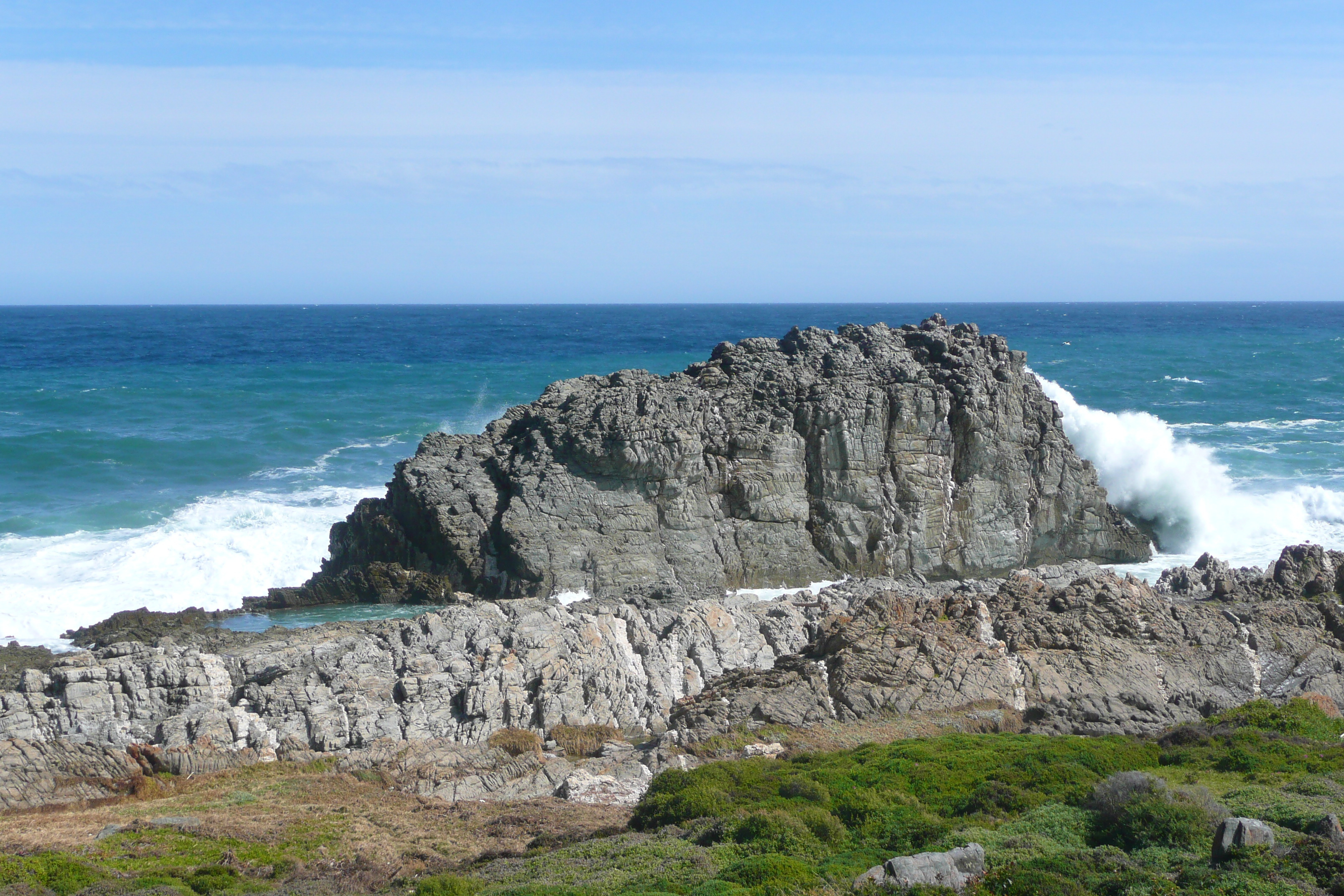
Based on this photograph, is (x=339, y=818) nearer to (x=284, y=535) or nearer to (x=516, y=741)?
(x=516, y=741)

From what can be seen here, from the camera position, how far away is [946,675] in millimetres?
22219

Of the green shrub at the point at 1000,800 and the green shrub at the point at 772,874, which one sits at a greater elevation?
the green shrub at the point at 772,874

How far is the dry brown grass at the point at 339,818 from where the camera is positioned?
16078 mm

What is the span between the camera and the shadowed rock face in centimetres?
2939

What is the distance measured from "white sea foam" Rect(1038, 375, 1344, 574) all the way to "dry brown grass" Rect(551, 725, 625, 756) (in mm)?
21674

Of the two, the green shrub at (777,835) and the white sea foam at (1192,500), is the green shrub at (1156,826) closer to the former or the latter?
the green shrub at (777,835)

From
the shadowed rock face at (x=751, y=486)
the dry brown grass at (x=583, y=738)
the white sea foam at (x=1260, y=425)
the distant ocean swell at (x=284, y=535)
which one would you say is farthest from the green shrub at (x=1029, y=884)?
the white sea foam at (x=1260, y=425)

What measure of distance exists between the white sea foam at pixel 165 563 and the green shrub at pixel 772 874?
71.1 ft

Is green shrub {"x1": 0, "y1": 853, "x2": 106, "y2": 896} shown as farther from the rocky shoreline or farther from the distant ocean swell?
the distant ocean swell

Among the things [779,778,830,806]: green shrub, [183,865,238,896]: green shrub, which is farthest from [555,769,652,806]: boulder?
[183,865,238,896]: green shrub

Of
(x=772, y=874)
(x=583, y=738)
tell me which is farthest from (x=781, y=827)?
(x=583, y=738)

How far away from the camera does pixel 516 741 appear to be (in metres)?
20.4

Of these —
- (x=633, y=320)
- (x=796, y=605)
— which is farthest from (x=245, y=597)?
(x=633, y=320)

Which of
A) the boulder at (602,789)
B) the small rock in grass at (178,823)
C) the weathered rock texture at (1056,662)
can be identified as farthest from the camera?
the weathered rock texture at (1056,662)
